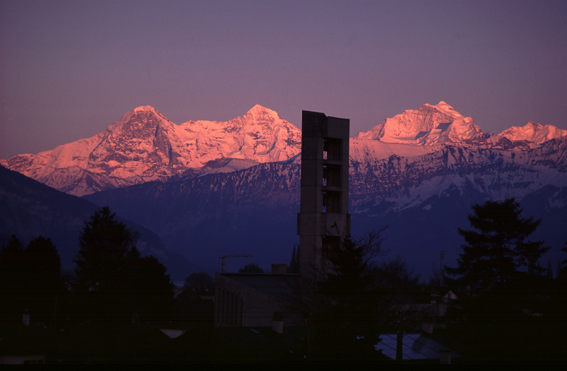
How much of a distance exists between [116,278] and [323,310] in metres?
37.5

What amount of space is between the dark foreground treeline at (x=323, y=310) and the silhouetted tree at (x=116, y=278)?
5.3 inches

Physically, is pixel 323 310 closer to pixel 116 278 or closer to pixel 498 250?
pixel 498 250

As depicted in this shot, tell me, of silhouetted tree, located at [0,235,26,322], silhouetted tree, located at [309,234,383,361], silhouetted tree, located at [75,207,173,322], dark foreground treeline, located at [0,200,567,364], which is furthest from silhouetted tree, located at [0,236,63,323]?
silhouetted tree, located at [309,234,383,361]

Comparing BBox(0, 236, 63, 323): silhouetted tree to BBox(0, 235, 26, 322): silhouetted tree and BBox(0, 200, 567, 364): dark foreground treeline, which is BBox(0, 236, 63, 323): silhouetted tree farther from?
BBox(0, 200, 567, 364): dark foreground treeline

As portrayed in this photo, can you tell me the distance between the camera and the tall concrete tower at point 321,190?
75.4 m

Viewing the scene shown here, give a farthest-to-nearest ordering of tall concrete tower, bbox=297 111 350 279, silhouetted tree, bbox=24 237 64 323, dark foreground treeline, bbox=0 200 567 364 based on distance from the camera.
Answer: silhouetted tree, bbox=24 237 64 323, tall concrete tower, bbox=297 111 350 279, dark foreground treeline, bbox=0 200 567 364

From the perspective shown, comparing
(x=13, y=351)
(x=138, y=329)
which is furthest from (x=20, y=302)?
(x=13, y=351)

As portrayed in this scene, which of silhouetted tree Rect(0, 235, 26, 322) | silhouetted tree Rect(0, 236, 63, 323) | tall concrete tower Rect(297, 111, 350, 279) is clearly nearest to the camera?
tall concrete tower Rect(297, 111, 350, 279)

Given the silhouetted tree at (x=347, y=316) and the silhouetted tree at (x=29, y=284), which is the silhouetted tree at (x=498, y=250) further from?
the silhouetted tree at (x=29, y=284)

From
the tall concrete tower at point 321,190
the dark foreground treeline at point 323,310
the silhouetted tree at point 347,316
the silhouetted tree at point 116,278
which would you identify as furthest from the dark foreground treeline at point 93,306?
the tall concrete tower at point 321,190

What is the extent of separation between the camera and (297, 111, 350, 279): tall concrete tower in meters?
75.4

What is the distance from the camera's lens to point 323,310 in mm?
60469

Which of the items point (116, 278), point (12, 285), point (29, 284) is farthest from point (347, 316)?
point (29, 284)

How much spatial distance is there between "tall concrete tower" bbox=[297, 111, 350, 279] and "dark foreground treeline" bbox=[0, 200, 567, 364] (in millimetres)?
2128
